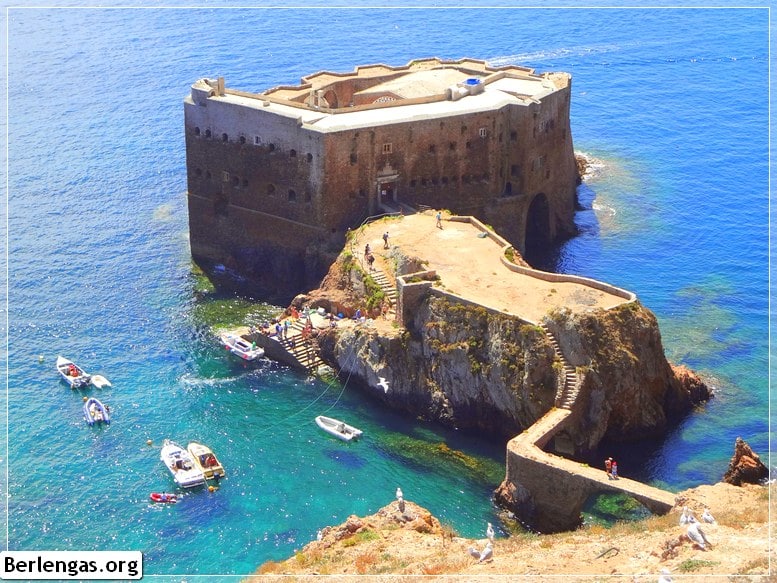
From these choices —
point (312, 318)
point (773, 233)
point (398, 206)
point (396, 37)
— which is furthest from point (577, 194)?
point (396, 37)

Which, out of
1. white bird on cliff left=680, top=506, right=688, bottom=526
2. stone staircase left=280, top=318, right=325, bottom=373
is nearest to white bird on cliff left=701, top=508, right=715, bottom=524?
white bird on cliff left=680, top=506, right=688, bottom=526

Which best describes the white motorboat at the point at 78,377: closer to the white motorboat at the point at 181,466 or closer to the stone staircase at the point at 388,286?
the white motorboat at the point at 181,466

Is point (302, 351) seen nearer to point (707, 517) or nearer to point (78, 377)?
point (78, 377)

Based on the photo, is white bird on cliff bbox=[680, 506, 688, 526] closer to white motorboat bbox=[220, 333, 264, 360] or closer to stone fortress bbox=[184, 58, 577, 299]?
white motorboat bbox=[220, 333, 264, 360]

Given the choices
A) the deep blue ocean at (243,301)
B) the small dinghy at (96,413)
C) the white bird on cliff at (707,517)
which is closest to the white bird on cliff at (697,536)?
the white bird on cliff at (707,517)

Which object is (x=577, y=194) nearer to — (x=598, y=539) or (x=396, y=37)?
(x=396, y=37)
